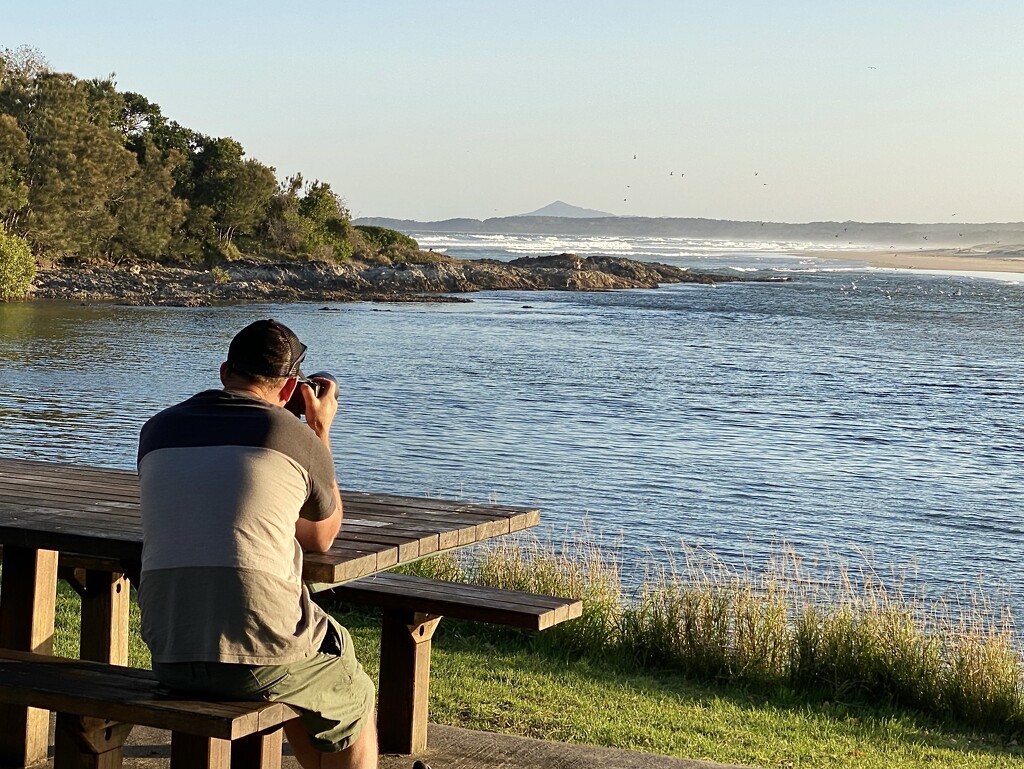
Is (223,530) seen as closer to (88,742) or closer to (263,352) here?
(263,352)

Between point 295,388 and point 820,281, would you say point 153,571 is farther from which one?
point 820,281

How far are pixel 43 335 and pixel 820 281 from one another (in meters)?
75.9

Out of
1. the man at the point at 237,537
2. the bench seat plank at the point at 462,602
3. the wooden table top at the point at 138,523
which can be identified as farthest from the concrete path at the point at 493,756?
the man at the point at 237,537

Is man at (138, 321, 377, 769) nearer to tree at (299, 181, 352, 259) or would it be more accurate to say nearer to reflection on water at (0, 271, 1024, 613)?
reflection on water at (0, 271, 1024, 613)

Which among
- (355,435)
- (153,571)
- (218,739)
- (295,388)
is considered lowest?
(355,435)

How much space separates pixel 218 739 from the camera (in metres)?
3.60

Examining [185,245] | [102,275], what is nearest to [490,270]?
[185,245]

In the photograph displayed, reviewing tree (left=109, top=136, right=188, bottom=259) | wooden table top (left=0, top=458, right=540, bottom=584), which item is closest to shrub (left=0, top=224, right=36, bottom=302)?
tree (left=109, top=136, right=188, bottom=259)

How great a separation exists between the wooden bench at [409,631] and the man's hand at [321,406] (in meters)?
1.18

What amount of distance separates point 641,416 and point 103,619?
1970 cm

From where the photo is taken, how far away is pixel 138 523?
4.21 metres

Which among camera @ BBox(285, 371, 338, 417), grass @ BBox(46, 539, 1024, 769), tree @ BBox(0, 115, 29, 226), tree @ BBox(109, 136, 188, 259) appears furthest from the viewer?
tree @ BBox(109, 136, 188, 259)

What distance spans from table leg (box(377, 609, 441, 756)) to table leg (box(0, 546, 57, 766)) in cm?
127

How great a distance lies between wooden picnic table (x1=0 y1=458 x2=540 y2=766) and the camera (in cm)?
395
